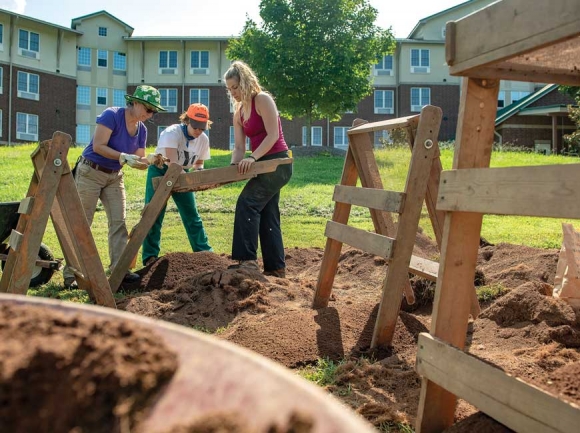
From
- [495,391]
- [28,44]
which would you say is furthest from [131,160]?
[28,44]

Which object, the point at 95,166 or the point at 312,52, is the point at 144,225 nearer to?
the point at 95,166

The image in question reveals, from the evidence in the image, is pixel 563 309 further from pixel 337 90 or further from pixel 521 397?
pixel 337 90

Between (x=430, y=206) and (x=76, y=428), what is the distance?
3.86 m

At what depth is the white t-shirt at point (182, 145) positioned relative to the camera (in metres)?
6.95

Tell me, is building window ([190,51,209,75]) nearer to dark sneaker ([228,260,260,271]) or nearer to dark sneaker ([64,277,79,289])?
dark sneaker ([64,277,79,289])

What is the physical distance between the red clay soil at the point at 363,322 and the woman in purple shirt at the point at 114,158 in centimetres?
68

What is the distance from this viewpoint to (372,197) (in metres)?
4.47

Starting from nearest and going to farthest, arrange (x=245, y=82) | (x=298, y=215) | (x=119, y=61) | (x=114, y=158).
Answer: (x=245, y=82) → (x=114, y=158) → (x=298, y=215) → (x=119, y=61)

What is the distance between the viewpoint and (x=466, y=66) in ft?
8.29

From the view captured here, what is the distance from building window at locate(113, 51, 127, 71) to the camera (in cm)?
4506

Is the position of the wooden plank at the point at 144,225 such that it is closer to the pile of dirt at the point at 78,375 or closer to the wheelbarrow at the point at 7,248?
the wheelbarrow at the point at 7,248

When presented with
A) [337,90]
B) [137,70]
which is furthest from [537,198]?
[137,70]

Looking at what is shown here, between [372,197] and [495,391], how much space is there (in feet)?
7.62

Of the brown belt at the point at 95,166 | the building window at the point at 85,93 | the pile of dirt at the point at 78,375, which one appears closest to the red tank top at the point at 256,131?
the brown belt at the point at 95,166
